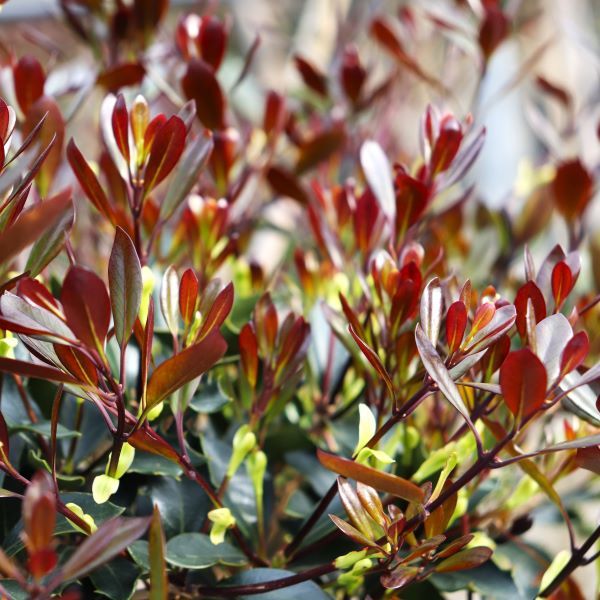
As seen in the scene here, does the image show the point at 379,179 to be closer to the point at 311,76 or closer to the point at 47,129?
the point at 47,129

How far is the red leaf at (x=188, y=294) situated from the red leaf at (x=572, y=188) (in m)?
0.45

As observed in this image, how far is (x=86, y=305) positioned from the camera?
0.39 meters

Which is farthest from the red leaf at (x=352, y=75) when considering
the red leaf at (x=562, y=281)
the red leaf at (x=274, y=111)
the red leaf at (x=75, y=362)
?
the red leaf at (x=75, y=362)

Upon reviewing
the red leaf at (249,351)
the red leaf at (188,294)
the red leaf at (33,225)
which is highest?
the red leaf at (33,225)

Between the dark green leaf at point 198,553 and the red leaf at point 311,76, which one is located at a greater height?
the red leaf at point 311,76

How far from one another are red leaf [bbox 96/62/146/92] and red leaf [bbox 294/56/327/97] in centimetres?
31

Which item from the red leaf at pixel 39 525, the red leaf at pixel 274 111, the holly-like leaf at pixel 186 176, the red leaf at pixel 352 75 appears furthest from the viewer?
the red leaf at pixel 352 75

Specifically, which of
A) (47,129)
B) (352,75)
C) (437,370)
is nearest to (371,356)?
(437,370)

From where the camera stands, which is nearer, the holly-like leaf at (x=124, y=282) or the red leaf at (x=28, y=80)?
the holly-like leaf at (x=124, y=282)

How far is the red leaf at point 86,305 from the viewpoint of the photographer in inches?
15.0

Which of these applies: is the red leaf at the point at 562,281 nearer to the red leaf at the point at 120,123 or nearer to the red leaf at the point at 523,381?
the red leaf at the point at 523,381

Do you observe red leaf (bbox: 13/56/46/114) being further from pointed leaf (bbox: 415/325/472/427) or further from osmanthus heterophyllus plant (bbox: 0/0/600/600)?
pointed leaf (bbox: 415/325/472/427)

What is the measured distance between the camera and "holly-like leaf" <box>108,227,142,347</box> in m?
0.42

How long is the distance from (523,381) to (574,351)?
3 cm
